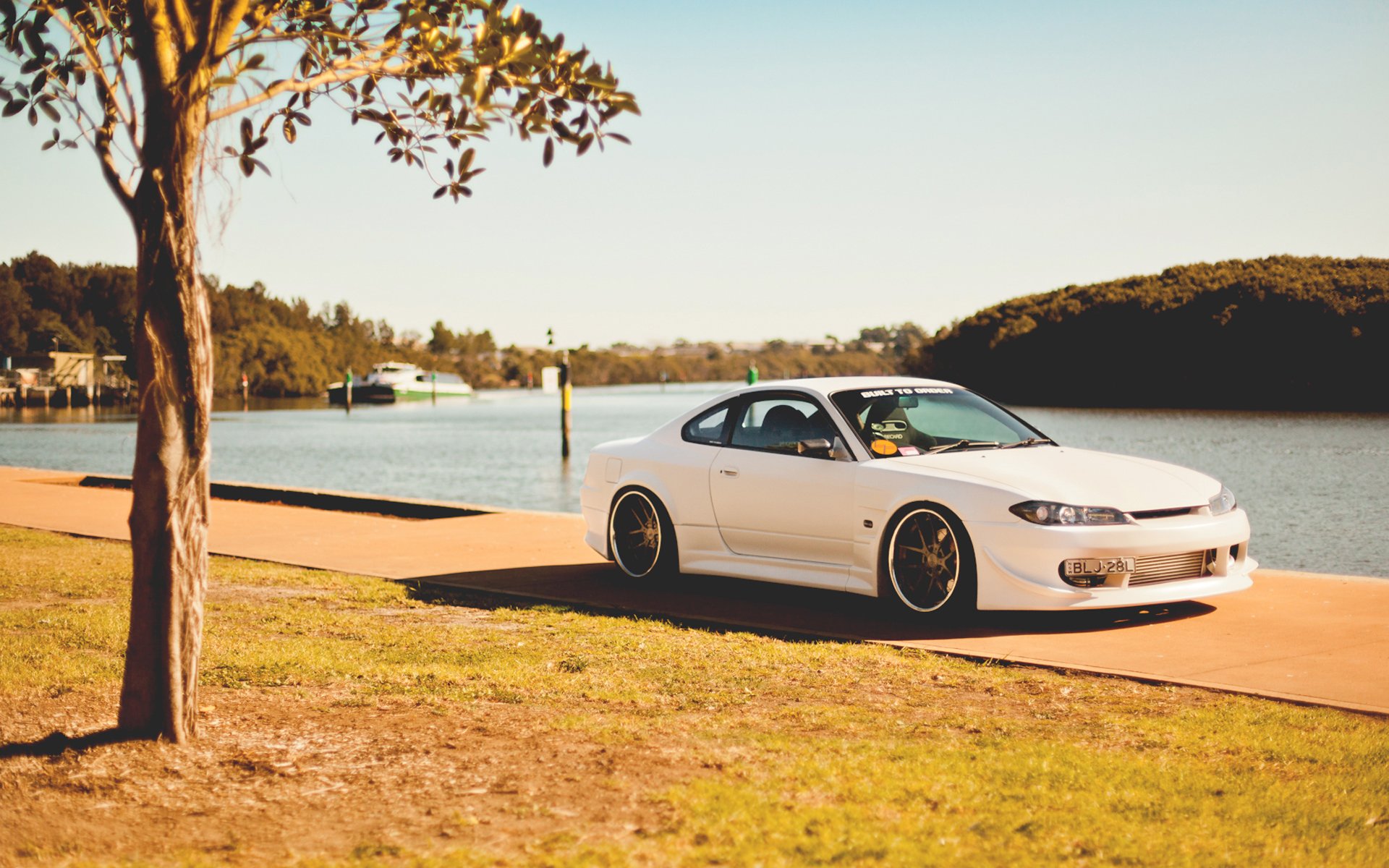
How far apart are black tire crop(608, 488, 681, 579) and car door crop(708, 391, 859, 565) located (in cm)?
55

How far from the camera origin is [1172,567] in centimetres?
796

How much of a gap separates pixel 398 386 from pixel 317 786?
152 metres

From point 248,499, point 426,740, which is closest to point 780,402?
point 426,740

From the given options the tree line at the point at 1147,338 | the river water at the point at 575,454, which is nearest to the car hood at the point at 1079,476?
the river water at the point at 575,454

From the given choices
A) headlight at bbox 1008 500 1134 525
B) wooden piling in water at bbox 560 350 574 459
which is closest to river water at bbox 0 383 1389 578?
wooden piling in water at bbox 560 350 574 459

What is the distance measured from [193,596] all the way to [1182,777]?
12.2ft

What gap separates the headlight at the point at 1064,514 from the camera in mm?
7727

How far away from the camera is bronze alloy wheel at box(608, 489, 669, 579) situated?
32.2ft

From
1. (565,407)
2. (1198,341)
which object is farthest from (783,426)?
(1198,341)

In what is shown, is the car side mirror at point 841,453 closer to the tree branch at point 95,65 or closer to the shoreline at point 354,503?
the tree branch at point 95,65

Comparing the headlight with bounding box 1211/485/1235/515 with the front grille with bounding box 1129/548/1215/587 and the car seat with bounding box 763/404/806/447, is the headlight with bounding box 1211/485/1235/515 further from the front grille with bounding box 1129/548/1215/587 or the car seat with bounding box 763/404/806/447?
the car seat with bounding box 763/404/806/447

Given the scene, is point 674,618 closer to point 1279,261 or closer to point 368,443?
point 368,443

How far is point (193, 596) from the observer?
194 inches

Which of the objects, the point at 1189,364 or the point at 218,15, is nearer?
the point at 218,15
